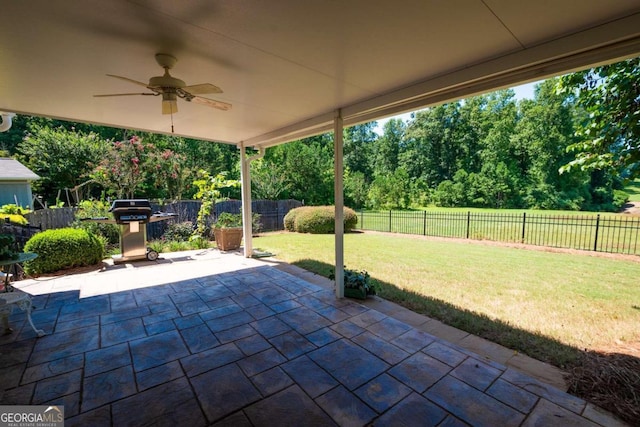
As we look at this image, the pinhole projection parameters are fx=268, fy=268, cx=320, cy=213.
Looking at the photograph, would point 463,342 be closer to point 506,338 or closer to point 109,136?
point 506,338

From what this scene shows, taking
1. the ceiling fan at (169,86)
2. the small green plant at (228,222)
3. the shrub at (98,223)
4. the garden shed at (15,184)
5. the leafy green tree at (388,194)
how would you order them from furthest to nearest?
the leafy green tree at (388,194) < the garden shed at (15,184) < the small green plant at (228,222) < the shrub at (98,223) < the ceiling fan at (169,86)

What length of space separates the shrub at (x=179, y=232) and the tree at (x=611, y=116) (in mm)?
7960

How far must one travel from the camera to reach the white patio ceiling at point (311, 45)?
5.01 feet

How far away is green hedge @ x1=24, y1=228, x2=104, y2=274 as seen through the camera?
4.30m

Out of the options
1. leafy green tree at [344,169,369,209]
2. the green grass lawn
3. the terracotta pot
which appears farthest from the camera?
leafy green tree at [344,169,369,209]

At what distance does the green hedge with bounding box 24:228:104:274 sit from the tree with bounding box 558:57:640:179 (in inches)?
280

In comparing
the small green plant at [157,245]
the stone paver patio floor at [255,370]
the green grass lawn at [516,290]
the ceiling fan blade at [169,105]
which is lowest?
the green grass lawn at [516,290]

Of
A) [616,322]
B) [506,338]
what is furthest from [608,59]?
[616,322]

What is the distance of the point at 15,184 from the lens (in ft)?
27.1

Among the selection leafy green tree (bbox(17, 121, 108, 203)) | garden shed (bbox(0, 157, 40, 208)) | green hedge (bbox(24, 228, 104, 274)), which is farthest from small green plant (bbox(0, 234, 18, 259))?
leafy green tree (bbox(17, 121, 108, 203))

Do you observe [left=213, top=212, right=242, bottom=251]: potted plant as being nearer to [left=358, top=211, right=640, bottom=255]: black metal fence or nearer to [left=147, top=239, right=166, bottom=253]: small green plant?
[left=147, top=239, right=166, bottom=253]: small green plant

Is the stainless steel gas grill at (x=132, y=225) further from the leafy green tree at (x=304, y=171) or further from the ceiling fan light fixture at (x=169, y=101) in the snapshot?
the leafy green tree at (x=304, y=171)

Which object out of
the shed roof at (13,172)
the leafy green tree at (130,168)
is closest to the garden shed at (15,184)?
the shed roof at (13,172)

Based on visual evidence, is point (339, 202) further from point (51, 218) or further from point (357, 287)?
point (51, 218)
